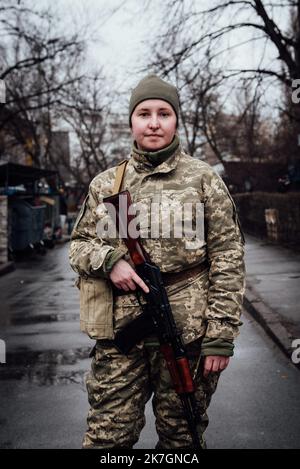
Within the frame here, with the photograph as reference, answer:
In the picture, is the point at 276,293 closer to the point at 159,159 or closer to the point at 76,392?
the point at 76,392

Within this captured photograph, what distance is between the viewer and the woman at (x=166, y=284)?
9.03 feet

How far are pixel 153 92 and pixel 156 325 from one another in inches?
42.8

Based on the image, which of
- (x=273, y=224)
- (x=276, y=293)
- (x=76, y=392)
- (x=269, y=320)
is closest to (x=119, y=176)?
(x=76, y=392)

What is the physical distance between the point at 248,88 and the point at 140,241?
571 inches

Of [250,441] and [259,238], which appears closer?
[250,441]

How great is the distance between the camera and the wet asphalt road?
13.4 ft

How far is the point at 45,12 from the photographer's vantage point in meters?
18.9

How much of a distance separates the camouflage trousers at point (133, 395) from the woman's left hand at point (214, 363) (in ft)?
0.37

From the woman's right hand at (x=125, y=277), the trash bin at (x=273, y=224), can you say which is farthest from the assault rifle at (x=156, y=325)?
the trash bin at (x=273, y=224)

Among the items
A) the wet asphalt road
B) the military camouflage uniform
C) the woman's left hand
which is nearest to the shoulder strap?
the military camouflage uniform

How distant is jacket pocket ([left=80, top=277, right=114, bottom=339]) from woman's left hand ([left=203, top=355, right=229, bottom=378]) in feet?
1.46

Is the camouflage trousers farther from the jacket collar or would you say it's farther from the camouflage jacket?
the jacket collar

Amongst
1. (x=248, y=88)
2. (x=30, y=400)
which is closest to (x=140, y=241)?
(x=30, y=400)
